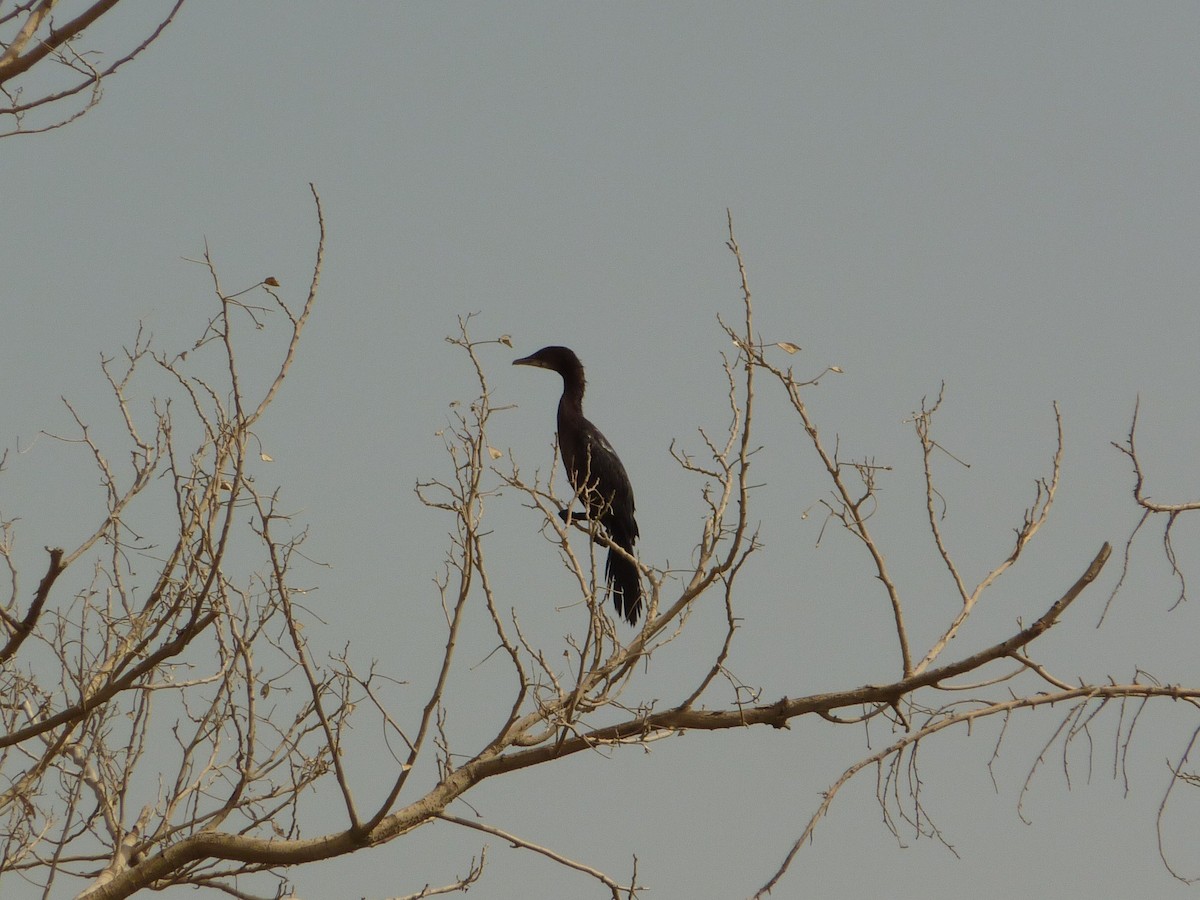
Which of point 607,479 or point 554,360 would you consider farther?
point 554,360

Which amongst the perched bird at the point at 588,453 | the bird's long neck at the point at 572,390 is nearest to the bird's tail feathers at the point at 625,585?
the perched bird at the point at 588,453

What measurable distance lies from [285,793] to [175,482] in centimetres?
127

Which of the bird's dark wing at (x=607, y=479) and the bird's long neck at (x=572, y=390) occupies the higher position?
the bird's long neck at (x=572, y=390)

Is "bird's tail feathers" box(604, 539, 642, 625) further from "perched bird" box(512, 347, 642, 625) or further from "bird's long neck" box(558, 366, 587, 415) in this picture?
"bird's long neck" box(558, 366, 587, 415)

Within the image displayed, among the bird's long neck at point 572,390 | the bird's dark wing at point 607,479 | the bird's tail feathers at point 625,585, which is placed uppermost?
the bird's long neck at point 572,390

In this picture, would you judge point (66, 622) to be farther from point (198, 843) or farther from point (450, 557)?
point (450, 557)

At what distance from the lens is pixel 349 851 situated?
4.24 metres

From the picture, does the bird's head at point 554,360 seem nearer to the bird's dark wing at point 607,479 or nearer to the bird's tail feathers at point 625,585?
the bird's dark wing at point 607,479

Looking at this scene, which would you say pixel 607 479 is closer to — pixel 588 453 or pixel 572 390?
pixel 588 453

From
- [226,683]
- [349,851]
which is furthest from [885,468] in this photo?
[226,683]

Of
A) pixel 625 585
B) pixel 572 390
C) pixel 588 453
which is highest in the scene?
pixel 572 390

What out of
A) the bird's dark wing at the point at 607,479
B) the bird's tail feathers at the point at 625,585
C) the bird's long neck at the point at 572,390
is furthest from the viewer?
the bird's long neck at the point at 572,390

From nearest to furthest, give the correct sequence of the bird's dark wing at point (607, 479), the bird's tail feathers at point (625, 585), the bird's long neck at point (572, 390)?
1. the bird's tail feathers at point (625, 585)
2. the bird's dark wing at point (607, 479)
3. the bird's long neck at point (572, 390)

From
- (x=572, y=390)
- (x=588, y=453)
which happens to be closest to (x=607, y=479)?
(x=588, y=453)
